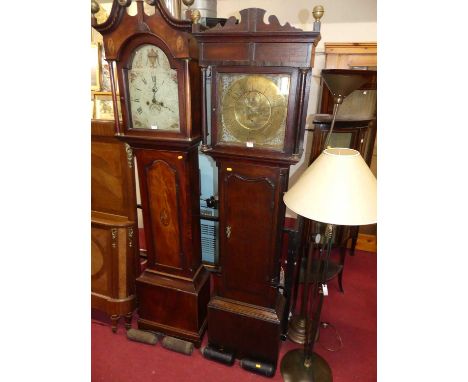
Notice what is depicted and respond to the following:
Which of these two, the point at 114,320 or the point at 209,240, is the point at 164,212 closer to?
the point at 209,240

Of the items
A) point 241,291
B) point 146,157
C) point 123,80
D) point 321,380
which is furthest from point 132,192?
point 321,380

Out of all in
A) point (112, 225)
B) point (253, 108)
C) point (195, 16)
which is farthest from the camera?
point (112, 225)

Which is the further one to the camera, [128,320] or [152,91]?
[128,320]

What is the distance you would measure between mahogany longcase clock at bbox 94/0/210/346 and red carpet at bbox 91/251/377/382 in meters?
0.16

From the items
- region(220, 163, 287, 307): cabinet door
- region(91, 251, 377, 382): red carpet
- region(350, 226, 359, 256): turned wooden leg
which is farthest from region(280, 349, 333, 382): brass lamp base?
region(350, 226, 359, 256): turned wooden leg

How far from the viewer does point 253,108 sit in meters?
1.43

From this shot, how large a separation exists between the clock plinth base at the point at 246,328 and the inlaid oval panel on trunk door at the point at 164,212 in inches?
15.4

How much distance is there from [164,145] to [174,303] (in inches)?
40.4

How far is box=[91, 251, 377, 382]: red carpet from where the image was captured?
181 centimetres

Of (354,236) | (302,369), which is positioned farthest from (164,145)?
(354,236)

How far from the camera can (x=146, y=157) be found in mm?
1695
